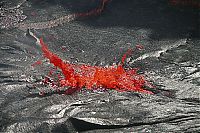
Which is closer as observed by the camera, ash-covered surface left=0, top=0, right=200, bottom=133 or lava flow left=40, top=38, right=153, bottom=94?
ash-covered surface left=0, top=0, right=200, bottom=133

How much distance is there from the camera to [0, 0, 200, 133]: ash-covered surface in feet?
12.9

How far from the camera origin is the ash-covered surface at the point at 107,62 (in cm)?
393

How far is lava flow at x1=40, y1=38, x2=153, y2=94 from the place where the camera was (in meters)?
4.76

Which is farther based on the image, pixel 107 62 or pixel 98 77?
pixel 107 62

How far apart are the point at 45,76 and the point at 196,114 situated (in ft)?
6.93

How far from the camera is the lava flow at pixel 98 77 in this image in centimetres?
476

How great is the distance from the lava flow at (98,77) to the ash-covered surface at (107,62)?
16cm

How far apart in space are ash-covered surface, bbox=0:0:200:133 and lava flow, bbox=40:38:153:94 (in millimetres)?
164

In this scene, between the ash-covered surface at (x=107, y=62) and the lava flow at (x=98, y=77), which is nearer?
the ash-covered surface at (x=107, y=62)

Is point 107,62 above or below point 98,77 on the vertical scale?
below

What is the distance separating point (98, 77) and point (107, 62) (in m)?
0.86

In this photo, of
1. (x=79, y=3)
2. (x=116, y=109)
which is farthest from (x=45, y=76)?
(x=79, y=3)

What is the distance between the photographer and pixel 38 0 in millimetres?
8750

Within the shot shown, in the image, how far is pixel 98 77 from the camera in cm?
494
